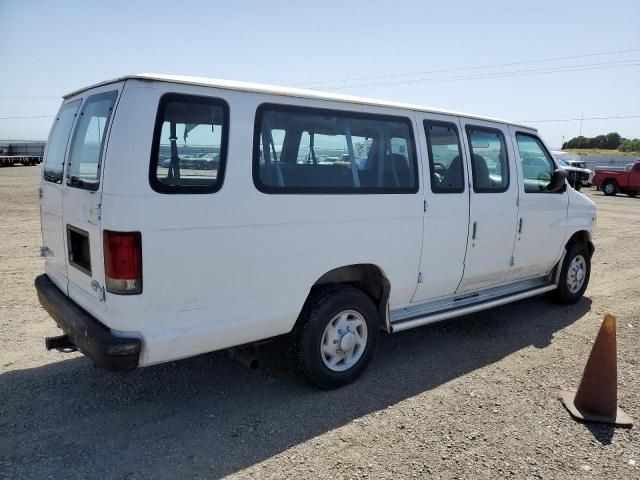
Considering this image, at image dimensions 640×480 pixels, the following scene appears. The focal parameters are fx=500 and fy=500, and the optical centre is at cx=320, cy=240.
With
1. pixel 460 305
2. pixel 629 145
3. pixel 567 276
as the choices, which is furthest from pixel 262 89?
pixel 629 145

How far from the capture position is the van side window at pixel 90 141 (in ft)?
9.83

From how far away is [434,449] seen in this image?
3.18 meters

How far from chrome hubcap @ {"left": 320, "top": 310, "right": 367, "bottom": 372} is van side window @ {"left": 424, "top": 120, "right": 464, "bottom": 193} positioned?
51.4 inches

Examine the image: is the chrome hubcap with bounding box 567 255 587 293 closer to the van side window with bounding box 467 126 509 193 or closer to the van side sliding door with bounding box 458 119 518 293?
the van side sliding door with bounding box 458 119 518 293

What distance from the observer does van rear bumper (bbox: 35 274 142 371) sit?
9.35ft

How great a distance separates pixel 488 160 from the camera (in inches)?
193

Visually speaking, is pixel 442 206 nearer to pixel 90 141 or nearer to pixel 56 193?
pixel 90 141

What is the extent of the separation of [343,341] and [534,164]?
124 inches

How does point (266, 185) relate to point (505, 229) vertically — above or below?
above

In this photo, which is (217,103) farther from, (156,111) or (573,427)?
(573,427)

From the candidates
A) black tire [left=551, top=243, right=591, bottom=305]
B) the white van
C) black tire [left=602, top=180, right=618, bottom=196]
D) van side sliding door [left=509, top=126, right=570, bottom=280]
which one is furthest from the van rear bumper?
black tire [left=602, top=180, right=618, bottom=196]

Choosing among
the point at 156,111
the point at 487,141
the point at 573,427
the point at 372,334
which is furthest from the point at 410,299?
the point at 156,111

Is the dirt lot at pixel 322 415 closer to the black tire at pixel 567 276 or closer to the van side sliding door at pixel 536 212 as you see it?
the van side sliding door at pixel 536 212

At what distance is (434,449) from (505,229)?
2513mm
